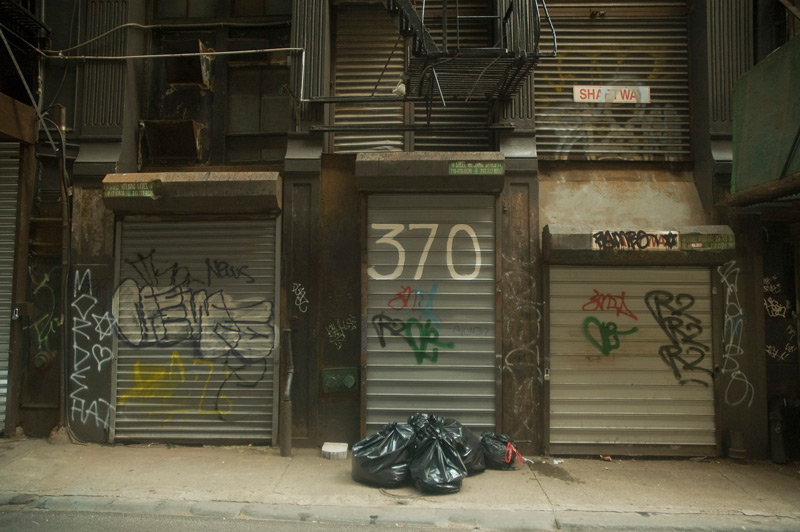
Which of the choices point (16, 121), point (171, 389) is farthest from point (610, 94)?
point (16, 121)

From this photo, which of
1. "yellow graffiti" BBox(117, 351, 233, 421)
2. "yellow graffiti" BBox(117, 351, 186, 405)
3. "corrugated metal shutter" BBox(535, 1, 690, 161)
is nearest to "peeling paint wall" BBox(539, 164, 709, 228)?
"corrugated metal shutter" BBox(535, 1, 690, 161)

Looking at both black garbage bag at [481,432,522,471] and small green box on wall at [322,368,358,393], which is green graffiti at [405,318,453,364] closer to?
small green box on wall at [322,368,358,393]

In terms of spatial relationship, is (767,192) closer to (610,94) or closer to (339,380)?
(610,94)

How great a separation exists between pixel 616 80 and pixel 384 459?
608 centimetres

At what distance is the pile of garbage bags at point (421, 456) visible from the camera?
18.6 ft

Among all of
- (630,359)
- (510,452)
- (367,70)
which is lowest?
(510,452)

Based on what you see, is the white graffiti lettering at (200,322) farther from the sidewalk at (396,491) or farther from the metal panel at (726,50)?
the metal panel at (726,50)

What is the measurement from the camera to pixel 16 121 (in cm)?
730

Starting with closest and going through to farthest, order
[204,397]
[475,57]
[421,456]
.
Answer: [421,456], [475,57], [204,397]

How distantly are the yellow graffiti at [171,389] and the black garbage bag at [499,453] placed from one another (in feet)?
11.0

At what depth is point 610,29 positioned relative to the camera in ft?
26.1

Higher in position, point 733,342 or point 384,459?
point 733,342

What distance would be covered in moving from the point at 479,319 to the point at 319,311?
209cm

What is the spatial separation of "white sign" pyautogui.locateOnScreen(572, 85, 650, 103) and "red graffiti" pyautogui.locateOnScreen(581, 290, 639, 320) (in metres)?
2.78
